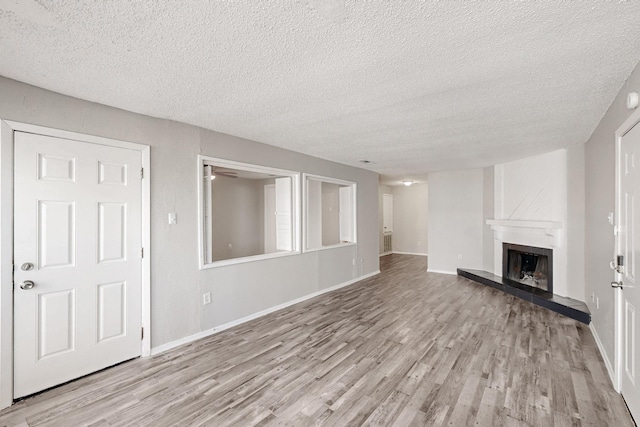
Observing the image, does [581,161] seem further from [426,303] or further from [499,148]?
[426,303]

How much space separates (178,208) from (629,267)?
3927 mm

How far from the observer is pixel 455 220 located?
6.60 metres

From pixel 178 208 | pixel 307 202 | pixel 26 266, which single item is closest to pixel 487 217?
pixel 307 202

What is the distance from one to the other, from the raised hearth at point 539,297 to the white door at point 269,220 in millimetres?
4603

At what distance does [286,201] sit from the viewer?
4.75 m

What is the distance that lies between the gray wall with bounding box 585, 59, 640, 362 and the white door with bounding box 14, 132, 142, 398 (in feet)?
13.6

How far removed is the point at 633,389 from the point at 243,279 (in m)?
3.65

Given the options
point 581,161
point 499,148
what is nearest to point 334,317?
point 499,148

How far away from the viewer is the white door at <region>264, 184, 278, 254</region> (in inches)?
288

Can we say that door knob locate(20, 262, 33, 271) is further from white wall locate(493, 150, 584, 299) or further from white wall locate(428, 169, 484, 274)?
white wall locate(428, 169, 484, 274)

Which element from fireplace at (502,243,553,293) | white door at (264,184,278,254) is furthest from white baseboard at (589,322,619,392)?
white door at (264,184,278,254)

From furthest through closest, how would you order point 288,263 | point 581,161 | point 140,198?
point 288,263, point 581,161, point 140,198

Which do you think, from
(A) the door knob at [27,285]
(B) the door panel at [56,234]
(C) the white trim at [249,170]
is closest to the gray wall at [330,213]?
(C) the white trim at [249,170]

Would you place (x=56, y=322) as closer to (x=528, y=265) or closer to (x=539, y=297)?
(x=539, y=297)
